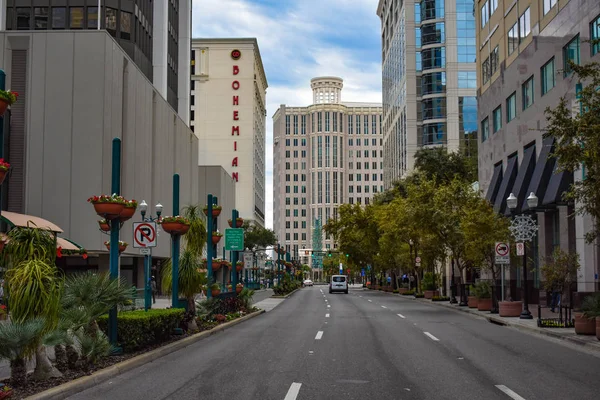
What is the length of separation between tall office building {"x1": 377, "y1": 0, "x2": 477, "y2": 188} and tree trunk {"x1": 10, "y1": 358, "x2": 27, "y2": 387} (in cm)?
7880

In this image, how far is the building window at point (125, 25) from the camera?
53688mm

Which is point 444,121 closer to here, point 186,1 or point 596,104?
point 186,1

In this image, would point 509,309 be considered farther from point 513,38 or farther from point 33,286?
point 33,286

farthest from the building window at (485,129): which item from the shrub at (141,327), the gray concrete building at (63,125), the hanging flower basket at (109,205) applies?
the hanging flower basket at (109,205)

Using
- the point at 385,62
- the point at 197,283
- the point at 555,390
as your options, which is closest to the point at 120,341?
the point at 197,283

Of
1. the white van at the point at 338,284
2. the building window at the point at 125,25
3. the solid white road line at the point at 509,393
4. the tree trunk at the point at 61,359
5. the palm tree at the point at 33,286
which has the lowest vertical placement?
the white van at the point at 338,284

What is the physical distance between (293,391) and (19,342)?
424 cm

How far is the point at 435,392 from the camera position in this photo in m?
10.7

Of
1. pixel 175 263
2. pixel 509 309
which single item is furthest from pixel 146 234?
pixel 509 309

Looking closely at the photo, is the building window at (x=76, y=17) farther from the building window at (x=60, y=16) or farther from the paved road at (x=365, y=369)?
the paved road at (x=365, y=369)

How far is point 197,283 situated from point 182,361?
22.7 feet

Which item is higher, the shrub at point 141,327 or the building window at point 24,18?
the building window at point 24,18

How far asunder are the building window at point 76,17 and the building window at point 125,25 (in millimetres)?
3076

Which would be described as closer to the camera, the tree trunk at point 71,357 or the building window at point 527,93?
the tree trunk at point 71,357
